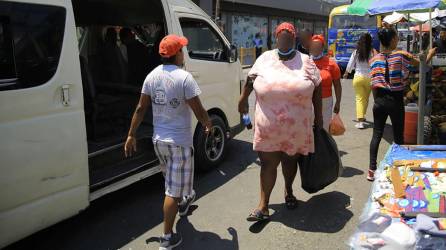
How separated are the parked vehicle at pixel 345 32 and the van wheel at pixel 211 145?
551 inches

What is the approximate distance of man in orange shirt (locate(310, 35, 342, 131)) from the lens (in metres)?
5.17

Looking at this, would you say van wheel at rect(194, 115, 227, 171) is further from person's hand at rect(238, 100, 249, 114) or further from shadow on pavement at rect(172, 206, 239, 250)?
shadow on pavement at rect(172, 206, 239, 250)

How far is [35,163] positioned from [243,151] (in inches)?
149

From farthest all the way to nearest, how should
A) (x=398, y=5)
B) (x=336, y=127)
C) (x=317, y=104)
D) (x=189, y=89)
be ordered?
(x=398, y=5) → (x=336, y=127) → (x=317, y=104) → (x=189, y=89)

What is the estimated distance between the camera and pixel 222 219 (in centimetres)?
446

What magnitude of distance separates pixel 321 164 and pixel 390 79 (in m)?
1.48

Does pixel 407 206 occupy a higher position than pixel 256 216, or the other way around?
pixel 407 206

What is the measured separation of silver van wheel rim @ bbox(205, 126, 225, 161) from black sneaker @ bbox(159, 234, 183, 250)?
1896mm

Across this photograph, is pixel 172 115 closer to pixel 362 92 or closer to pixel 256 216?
pixel 256 216

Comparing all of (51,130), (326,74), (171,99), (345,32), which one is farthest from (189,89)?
(345,32)

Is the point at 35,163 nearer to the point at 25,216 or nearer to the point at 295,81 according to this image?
the point at 25,216

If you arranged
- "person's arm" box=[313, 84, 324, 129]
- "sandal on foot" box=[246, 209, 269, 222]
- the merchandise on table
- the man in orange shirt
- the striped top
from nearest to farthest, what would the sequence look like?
1. the merchandise on table
2. "person's arm" box=[313, 84, 324, 129]
3. "sandal on foot" box=[246, 209, 269, 222]
4. the striped top
5. the man in orange shirt

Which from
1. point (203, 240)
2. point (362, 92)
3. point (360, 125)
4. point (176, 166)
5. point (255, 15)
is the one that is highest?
point (255, 15)

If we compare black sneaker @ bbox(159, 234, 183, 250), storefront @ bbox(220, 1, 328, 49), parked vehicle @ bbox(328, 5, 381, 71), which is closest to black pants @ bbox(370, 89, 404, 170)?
black sneaker @ bbox(159, 234, 183, 250)
